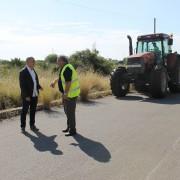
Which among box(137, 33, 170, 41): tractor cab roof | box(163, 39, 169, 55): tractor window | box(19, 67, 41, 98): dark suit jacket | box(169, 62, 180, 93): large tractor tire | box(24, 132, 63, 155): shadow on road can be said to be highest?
box(137, 33, 170, 41): tractor cab roof

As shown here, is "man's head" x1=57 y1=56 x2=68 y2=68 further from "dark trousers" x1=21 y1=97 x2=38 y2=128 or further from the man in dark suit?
"dark trousers" x1=21 y1=97 x2=38 y2=128

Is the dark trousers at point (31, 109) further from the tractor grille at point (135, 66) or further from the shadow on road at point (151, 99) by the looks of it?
the tractor grille at point (135, 66)

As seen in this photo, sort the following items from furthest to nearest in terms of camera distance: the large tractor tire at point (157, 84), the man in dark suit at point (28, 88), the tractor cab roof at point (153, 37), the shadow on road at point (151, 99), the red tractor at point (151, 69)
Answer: the tractor cab roof at point (153, 37), the red tractor at point (151, 69), the large tractor tire at point (157, 84), the shadow on road at point (151, 99), the man in dark suit at point (28, 88)

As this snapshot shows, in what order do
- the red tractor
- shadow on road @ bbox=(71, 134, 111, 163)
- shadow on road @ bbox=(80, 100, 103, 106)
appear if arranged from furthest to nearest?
the red tractor, shadow on road @ bbox=(80, 100, 103, 106), shadow on road @ bbox=(71, 134, 111, 163)

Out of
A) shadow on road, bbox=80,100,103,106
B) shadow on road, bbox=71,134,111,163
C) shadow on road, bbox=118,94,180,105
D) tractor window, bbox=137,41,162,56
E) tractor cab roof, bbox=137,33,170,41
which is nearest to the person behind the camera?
shadow on road, bbox=71,134,111,163

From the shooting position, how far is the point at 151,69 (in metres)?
18.1

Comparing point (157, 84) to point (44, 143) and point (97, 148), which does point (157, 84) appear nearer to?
point (44, 143)

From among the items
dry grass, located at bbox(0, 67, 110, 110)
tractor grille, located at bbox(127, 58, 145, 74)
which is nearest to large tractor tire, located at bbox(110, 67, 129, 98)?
tractor grille, located at bbox(127, 58, 145, 74)

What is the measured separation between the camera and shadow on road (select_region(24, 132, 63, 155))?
8367 mm

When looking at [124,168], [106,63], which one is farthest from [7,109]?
[106,63]

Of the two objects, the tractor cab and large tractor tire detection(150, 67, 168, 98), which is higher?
the tractor cab

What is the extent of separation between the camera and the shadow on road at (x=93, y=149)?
7.77 m

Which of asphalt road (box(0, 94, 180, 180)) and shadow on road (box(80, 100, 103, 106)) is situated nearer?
asphalt road (box(0, 94, 180, 180))

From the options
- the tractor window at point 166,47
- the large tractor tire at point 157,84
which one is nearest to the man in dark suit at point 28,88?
the large tractor tire at point 157,84
